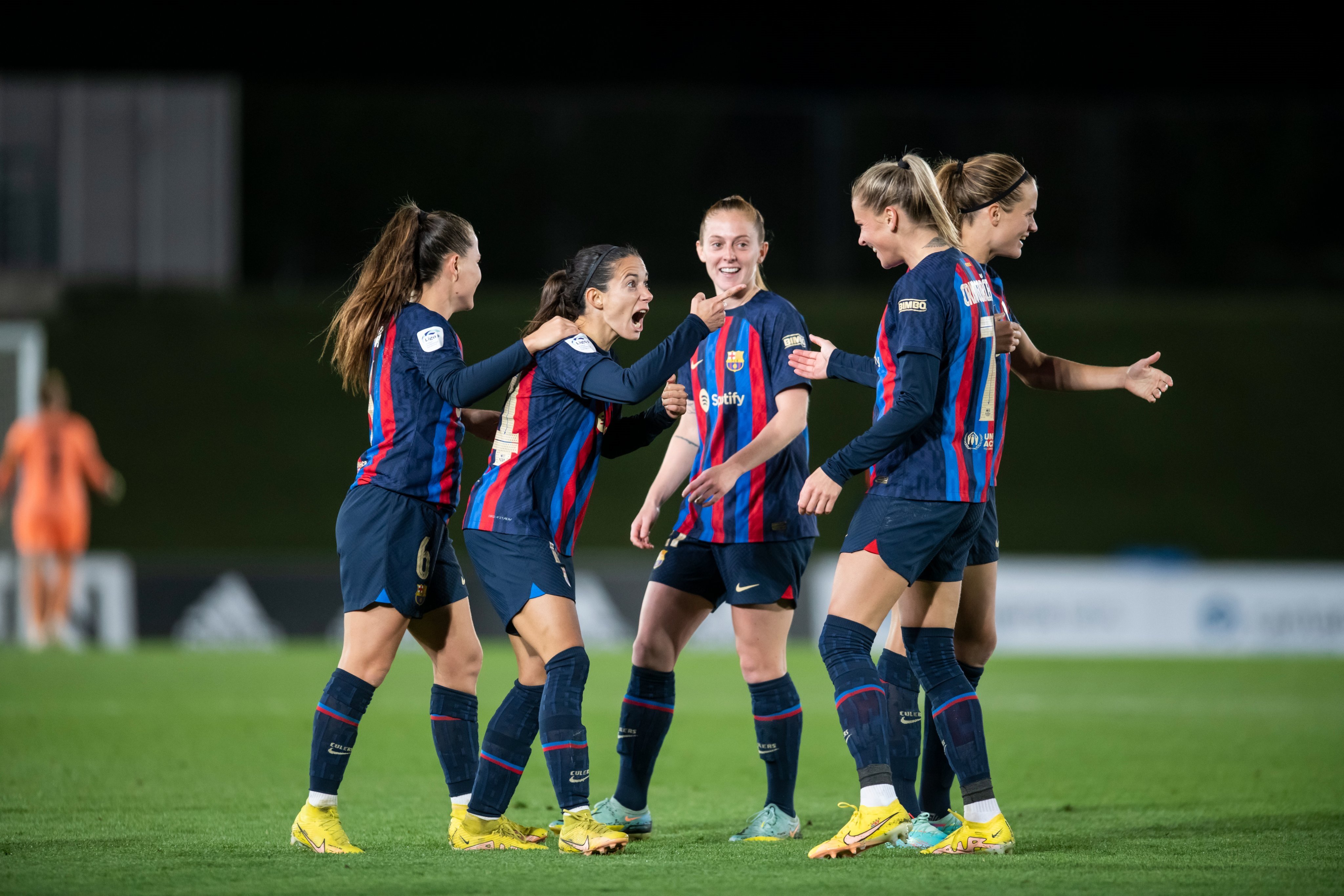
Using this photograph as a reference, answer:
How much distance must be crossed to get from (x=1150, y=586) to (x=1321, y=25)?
30.0 feet

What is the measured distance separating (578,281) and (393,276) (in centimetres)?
58

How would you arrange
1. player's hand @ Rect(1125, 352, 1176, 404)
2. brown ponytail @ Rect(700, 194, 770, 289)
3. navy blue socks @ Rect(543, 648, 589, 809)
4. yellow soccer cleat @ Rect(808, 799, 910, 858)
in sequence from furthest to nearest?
brown ponytail @ Rect(700, 194, 770, 289), player's hand @ Rect(1125, 352, 1176, 404), navy blue socks @ Rect(543, 648, 589, 809), yellow soccer cleat @ Rect(808, 799, 910, 858)

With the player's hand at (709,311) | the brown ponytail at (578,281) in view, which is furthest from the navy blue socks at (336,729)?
the player's hand at (709,311)

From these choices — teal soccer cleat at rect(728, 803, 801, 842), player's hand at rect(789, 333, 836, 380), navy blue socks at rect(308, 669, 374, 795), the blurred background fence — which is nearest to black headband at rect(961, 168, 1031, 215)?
player's hand at rect(789, 333, 836, 380)

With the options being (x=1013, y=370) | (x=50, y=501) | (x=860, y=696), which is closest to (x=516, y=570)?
(x=860, y=696)

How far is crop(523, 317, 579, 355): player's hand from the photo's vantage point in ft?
14.0

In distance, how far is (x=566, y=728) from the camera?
4160mm

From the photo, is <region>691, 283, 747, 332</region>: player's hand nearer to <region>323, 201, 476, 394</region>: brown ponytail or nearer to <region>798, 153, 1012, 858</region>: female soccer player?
<region>798, 153, 1012, 858</region>: female soccer player

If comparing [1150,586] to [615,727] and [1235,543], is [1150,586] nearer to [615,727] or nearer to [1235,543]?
[1235,543]

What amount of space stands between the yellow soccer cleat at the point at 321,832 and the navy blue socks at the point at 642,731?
0.92 m

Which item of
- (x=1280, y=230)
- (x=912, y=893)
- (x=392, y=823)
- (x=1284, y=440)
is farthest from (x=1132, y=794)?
(x=1280, y=230)

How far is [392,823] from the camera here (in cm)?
483

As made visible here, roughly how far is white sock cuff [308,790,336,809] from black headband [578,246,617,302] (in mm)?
1706

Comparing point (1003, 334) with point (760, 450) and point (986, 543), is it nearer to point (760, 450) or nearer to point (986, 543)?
point (986, 543)
